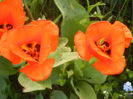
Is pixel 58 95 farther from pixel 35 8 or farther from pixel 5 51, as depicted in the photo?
pixel 35 8

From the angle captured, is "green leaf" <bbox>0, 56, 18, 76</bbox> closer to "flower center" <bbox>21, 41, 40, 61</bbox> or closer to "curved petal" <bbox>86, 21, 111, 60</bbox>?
"flower center" <bbox>21, 41, 40, 61</bbox>

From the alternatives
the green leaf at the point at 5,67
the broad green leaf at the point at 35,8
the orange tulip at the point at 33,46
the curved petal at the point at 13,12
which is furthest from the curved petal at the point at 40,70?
the broad green leaf at the point at 35,8

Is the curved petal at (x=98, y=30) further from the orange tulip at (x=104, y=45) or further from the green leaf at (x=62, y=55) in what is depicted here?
the green leaf at (x=62, y=55)

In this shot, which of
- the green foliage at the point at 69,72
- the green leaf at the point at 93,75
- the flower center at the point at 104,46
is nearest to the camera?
the flower center at the point at 104,46

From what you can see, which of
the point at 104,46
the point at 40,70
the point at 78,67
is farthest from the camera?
the point at 78,67

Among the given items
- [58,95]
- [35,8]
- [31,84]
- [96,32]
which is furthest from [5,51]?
[35,8]

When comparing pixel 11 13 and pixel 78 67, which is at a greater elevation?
pixel 11 13

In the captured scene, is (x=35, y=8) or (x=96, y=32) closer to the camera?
(x=96, y=32)
